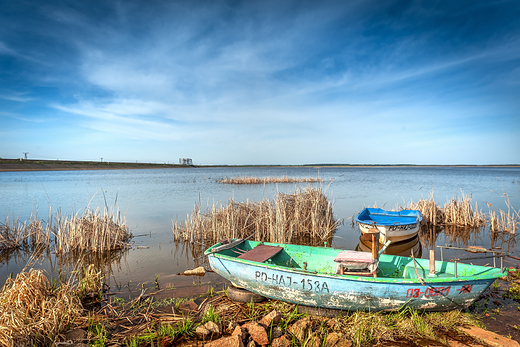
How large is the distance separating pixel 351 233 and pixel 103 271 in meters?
10.2

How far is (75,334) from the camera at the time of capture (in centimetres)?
449

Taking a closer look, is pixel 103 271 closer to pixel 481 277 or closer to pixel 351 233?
pixel 481 277

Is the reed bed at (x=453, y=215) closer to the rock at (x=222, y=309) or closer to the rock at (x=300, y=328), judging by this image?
the rock at (x=300, y=328)

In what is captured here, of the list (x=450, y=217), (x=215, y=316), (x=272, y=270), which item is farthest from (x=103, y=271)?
(x=450, y=217)

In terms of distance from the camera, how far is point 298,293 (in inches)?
205

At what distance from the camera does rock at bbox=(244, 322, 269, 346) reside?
4.24 metres

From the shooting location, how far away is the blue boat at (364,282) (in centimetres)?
464

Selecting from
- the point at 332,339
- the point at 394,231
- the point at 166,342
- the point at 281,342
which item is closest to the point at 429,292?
the point at 332,339

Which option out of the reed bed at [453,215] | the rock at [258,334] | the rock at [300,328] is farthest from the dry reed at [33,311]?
the reed bed at [453,215]

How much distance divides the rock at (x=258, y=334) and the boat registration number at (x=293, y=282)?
3.27 feet

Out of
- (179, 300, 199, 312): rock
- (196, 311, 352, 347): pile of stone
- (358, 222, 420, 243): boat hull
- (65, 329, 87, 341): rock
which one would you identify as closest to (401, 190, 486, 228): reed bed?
(358, 222, 420, 243): boat hull

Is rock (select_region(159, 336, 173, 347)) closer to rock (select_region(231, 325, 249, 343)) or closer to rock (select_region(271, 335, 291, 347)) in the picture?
rock (select_region(231, 325, 249, 343))

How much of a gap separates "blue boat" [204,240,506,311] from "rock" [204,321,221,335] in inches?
46.2

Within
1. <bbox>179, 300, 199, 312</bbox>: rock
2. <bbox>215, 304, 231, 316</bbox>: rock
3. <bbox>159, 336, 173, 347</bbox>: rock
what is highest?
<bbox>159, 336, 173, 347</bbox>: rock
